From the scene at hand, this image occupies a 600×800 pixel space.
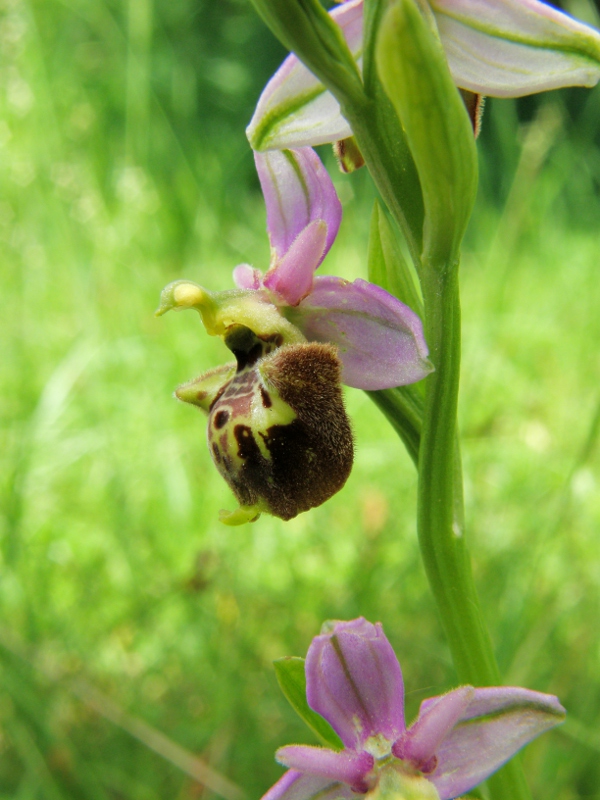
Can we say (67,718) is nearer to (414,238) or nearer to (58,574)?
(58,574)

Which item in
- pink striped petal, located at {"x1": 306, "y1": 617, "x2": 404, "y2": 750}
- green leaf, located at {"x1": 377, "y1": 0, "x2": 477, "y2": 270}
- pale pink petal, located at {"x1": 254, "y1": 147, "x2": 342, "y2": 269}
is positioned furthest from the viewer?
pale pink petal, located at {"x1": 254, "y1": 147, "x2": 342, "y2": 269}

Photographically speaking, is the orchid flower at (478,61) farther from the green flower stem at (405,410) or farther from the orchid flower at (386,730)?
the orchid flower at (386,730)

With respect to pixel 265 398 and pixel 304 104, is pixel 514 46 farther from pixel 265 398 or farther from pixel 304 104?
pixel 265 398

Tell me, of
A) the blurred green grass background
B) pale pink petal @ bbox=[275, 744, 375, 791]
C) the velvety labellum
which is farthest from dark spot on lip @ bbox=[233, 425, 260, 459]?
the blurred green grass background

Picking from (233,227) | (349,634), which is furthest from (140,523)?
(233,227)

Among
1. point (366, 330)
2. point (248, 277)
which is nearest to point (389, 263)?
point (366, 330)

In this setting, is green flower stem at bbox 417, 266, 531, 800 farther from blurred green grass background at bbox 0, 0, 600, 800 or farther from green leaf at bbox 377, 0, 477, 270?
blurred green grass background at bbox 0, 0, 600, 800

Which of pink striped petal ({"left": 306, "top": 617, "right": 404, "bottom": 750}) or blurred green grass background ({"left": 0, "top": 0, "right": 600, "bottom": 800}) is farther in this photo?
blurred green grass background ({"left": 0, "top": 0, "right": 600, "bottom": 800})
